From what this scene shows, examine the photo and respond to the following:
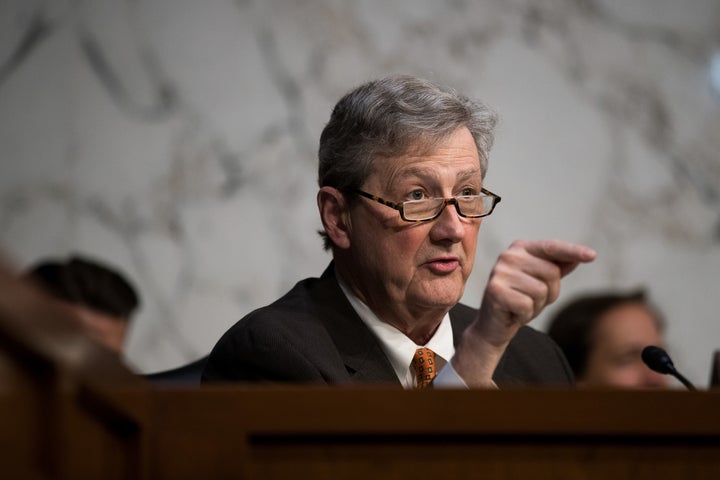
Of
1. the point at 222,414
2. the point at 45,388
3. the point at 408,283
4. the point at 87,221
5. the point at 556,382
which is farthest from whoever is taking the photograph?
the point at 87,221

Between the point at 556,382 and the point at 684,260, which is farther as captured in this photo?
the point at 684,260

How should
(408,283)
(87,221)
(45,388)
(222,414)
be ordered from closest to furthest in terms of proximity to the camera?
(45,388)
(222,414)
(408,283)
(87,221)

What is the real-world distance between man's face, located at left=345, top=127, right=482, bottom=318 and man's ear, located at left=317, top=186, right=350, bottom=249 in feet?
0.16

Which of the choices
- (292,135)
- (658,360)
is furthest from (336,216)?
(292,135)

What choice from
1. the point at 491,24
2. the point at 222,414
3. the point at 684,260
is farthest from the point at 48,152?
the point at 222,414

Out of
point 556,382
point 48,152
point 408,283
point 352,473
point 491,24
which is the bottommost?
point 352,473

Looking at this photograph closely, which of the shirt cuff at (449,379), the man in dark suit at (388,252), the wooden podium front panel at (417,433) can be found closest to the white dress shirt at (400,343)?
the man in dark suit at (388,252)

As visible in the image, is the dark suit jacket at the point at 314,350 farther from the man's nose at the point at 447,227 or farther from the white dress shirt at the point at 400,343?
the man's nose at the point at 447,227

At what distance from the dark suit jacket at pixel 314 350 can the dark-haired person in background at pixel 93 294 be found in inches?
36.5

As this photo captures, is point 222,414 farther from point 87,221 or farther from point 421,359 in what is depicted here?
point 87,221

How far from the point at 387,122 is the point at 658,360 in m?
0.69

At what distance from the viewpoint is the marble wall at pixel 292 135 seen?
11.6 ft

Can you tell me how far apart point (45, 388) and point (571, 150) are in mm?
3025

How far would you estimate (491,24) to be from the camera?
371 cm
